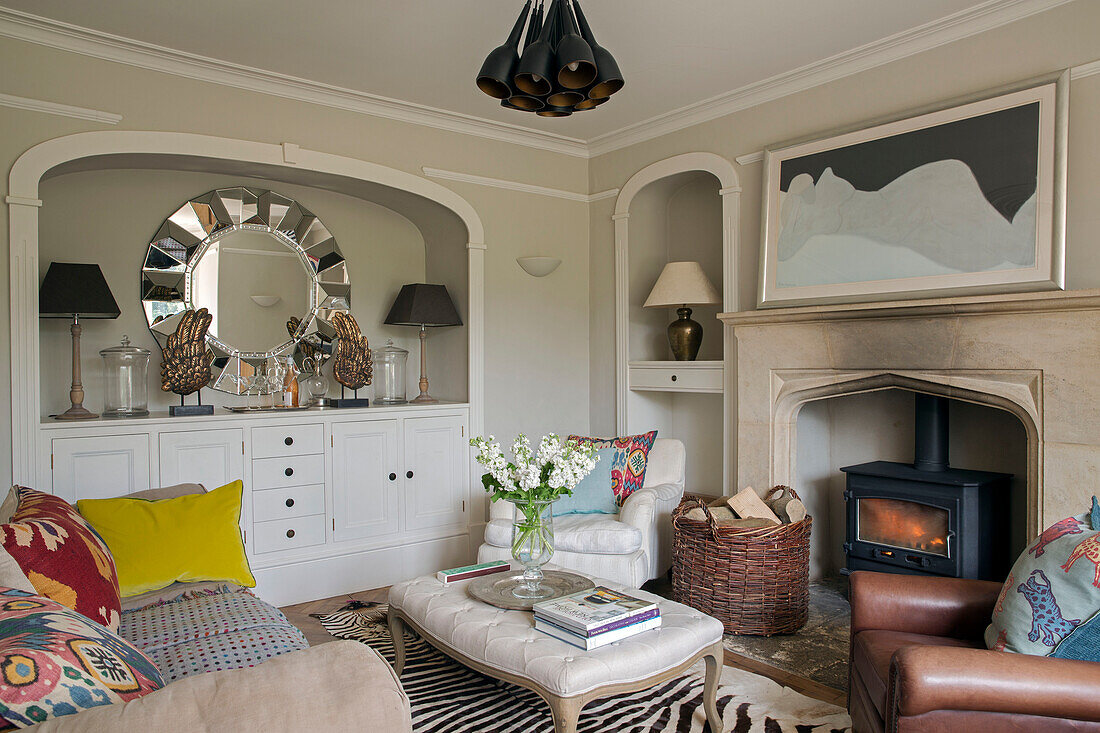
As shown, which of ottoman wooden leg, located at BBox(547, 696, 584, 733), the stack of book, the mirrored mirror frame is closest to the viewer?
ottoman wooden leg, located at BBox(547, 696, 584, 733)

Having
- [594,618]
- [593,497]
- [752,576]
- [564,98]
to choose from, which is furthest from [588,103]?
[752,576]

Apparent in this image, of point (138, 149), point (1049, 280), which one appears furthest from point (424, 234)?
point (1049, 280)

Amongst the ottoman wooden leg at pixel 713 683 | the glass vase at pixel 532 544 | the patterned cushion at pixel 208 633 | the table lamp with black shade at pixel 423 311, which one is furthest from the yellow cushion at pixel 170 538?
the table lamp with black shade at pixel 423 311

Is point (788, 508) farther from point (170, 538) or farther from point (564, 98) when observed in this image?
point (170, 538)

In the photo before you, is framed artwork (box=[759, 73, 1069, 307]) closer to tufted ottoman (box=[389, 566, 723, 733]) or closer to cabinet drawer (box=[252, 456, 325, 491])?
tufted ottoman (box=[389, 566, 723, 733])

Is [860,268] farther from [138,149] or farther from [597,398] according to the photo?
[138,149]

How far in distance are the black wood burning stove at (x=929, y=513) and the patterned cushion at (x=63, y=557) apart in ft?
10.5

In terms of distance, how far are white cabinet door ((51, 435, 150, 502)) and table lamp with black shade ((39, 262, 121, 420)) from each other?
18 cm

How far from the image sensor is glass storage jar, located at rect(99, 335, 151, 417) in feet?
12.0

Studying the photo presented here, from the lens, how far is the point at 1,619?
111 cm

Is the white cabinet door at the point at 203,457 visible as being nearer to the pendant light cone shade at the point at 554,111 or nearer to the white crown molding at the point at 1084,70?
the pendant light cone shade at the point at 554,111

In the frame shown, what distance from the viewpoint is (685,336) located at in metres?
4.47

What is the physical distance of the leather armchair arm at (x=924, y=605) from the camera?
2141 millimetres

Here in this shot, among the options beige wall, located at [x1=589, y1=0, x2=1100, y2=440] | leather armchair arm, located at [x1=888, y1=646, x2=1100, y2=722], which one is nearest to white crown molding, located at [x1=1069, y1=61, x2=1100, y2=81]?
beige wall, located at [x1=589, y1=0, x2=1100, y2=440]
